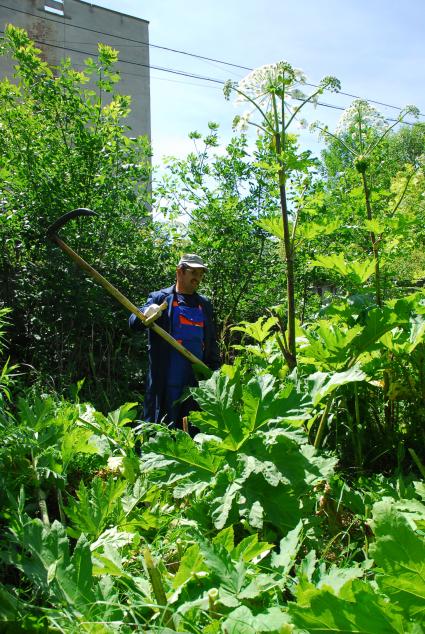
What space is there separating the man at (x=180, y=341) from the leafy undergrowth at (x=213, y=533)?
1.79 m

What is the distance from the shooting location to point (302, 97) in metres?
2.33

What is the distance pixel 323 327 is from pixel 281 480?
0.61m

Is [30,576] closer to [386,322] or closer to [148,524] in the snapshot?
[148,524]

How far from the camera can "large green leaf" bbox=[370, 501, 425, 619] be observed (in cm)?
99

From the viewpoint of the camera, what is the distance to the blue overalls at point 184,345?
4.08 m

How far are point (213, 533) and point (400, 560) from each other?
0.79 metres

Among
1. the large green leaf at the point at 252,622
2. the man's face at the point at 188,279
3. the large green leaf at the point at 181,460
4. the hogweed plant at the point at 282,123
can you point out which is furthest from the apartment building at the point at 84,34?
the large green leaf at the point at 252,622

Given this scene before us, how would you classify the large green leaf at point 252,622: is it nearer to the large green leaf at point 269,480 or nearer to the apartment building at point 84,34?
the large green leaf at point 269,480

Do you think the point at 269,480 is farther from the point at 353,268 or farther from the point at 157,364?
the point at 157,364

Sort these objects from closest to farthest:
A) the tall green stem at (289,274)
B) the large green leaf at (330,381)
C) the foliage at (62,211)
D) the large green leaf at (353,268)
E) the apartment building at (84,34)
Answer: the large green leaf at (330,381), the tall green stem at (289,274), the large green leaf at (353,268), the foliage at (62,211), the apartment building at (84,34)

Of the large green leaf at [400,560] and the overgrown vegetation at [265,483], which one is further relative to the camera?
the overgrown vegetation at [265,483]

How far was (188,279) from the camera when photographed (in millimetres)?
Result: 4262

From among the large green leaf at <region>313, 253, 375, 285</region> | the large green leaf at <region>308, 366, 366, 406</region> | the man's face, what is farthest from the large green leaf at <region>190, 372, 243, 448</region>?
the man's face

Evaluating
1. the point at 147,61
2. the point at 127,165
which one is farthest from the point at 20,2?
the point at 127,165
